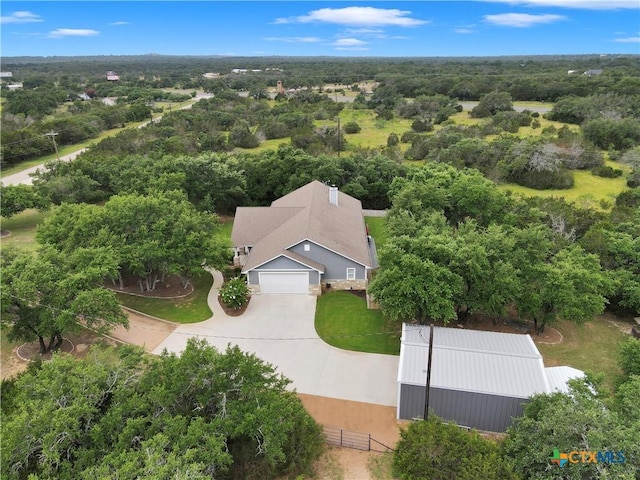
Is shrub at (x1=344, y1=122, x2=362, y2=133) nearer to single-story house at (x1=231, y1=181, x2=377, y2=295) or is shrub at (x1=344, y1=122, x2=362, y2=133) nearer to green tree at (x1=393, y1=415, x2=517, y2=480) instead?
single-story house at (x1=231, y1=181, x2=377, y2=295)

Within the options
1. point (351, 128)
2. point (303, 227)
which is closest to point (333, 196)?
point (303, 227)

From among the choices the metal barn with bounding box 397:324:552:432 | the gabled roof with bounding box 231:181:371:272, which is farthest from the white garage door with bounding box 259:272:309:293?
the metal barn with bounding box 397:324:552:432

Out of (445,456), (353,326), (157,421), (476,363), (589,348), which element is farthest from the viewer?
(353,326)

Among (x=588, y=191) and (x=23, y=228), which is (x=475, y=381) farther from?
(x=23, y=228)

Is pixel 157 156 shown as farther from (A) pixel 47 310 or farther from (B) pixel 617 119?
(B) pixel 617 119

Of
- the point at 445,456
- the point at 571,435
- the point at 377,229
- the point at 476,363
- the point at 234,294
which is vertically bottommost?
the point at 377,229

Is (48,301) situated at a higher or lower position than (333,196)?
lower

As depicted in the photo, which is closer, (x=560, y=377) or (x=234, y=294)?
(x=560, y=377)
